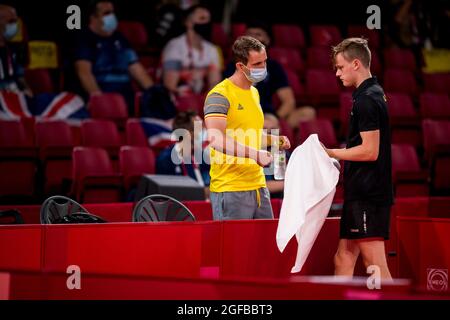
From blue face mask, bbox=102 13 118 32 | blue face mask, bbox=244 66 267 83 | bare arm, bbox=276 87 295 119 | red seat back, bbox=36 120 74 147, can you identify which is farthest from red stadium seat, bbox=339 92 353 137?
blue face mask, bbox=244 66 267 83

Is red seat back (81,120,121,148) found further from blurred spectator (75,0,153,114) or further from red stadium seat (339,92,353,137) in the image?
red stadium seat (339,92,353,137)

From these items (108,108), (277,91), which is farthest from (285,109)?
(108,108)

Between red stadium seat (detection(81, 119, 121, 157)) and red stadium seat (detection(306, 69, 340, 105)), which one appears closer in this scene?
red stadium seat (detection(81, 119, 121, 157))

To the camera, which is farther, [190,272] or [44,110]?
[44,110]

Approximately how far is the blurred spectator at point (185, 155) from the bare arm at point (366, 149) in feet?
9.31

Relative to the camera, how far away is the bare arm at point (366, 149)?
486 cm

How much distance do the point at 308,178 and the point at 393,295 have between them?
4.70 ft

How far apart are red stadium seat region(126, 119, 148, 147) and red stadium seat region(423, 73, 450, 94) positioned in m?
3.95

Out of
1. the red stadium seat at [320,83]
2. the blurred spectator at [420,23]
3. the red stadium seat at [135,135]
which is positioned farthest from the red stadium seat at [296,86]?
the red stadium seat at [135,135]

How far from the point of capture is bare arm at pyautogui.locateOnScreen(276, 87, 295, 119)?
31.5 ft

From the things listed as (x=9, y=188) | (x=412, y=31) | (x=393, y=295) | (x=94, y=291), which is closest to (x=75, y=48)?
(x=9, y=188)

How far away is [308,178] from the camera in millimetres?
5078

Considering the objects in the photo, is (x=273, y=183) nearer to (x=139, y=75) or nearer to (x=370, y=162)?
(x=370, y=162)

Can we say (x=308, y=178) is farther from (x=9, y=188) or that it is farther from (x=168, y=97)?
(x=168, y=97)
